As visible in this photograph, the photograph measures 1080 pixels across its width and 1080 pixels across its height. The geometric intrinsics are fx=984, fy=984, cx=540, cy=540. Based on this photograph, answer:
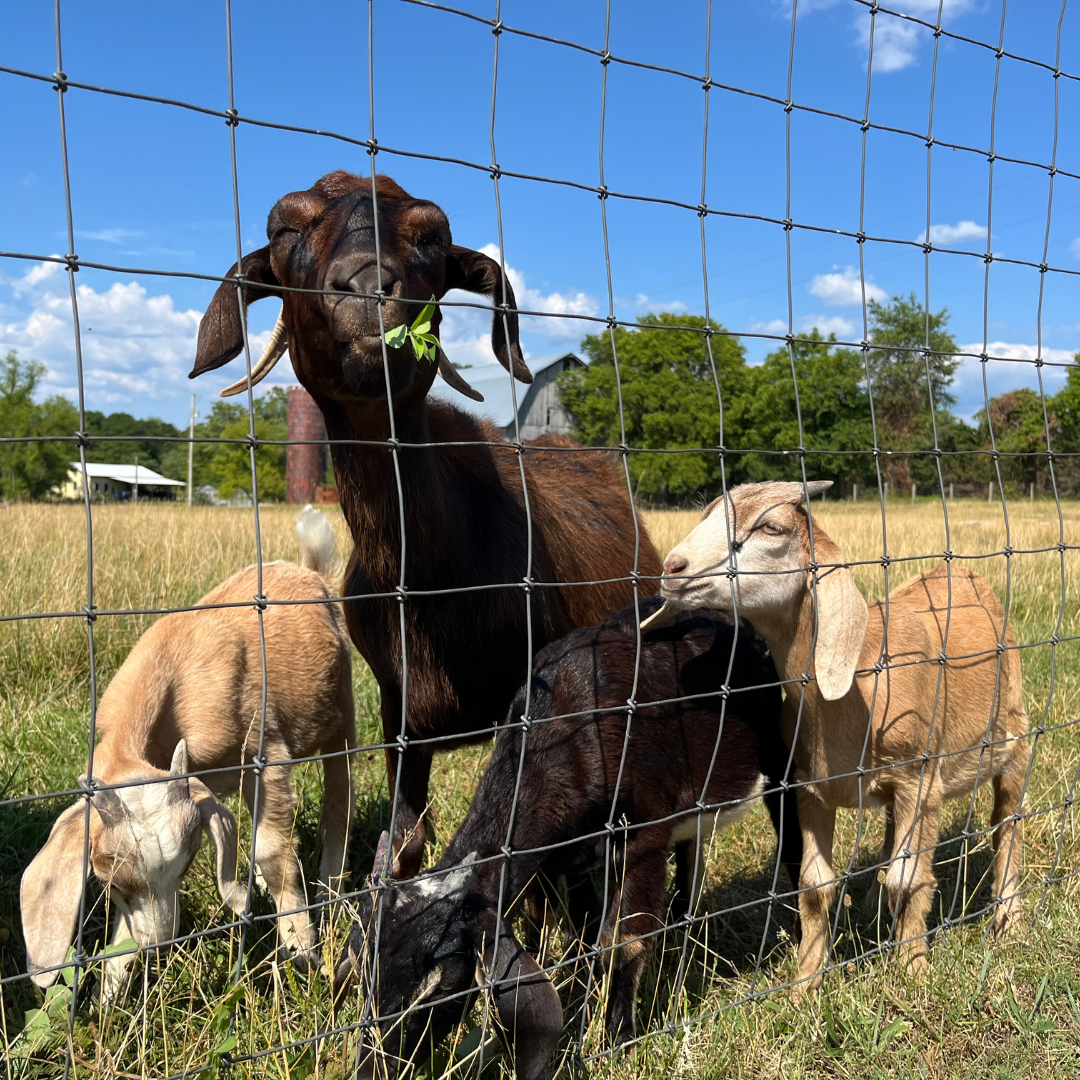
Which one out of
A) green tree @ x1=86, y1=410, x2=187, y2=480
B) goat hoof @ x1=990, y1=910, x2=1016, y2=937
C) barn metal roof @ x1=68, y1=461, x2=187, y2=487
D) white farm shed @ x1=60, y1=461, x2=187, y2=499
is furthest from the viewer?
green tree @ x1=86, y1=410, x2=187, y2=480

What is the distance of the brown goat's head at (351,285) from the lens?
7.50 ft

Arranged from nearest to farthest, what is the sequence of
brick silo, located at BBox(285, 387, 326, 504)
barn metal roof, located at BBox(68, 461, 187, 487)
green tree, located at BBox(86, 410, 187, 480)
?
brick silo, located at BBox(285, 387, 326, 504), barn metal roof, located at BBox(68, 461, 187, 487), green tree, located at BBox(86, 410, 187, 480)

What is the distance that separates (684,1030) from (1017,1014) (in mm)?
850

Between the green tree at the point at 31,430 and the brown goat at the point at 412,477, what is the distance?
1720 inches

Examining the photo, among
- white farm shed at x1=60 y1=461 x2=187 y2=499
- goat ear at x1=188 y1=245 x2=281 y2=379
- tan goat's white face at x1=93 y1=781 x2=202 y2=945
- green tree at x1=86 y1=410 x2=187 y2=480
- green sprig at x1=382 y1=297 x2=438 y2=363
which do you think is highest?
green tree at x1=86 y1=410 x2=187 y2=480

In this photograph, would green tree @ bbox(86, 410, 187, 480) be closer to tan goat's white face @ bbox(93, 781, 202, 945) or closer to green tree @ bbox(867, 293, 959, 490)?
green tree @ bbox(867, 293, 959, 490)

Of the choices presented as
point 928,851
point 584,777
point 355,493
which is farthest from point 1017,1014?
point 355,493

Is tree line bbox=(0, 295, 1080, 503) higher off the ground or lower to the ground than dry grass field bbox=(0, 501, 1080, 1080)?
higher

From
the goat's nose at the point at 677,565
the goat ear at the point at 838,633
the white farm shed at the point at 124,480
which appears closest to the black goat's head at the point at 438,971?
the goat's nose at the point at 677,565

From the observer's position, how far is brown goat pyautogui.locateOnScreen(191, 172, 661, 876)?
2375 millimetres

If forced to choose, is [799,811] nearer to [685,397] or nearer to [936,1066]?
[936,1066]

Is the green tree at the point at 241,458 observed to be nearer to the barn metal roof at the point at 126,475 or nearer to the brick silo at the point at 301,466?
the barn metal roof at the point at 126,475

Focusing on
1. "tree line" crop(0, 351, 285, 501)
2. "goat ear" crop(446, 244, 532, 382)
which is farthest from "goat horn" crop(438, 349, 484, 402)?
"tree line" crop(0, 351, 285, 501)

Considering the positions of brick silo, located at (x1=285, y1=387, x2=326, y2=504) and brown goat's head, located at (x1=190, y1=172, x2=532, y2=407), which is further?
brick silo, located at (x1=285, y1=387, x2=326, y2=504)
